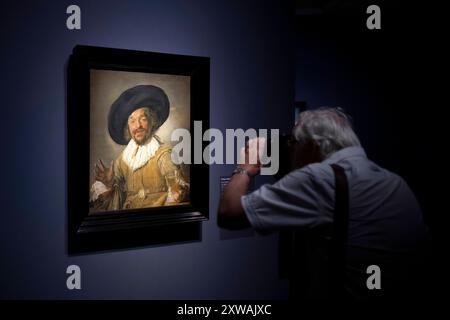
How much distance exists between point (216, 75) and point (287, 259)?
0.89 meters

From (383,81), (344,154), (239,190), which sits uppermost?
(383,81)

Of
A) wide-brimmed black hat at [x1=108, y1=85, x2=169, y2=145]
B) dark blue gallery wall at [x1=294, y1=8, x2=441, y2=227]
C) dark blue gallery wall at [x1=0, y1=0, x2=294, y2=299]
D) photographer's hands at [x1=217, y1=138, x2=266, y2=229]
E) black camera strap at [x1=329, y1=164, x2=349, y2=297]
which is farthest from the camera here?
dark blue gallery wall at [x1=294, y1=8, x2=441, y2=227]

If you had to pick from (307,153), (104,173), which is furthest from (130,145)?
(307,153)

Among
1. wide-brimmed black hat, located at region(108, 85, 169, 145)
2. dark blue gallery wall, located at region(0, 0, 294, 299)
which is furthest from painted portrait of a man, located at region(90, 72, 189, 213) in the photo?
dark blue gallery wall, located at region(0, 0, 294, 299)

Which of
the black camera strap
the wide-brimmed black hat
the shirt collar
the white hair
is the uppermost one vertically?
the wide-brimmed black hat

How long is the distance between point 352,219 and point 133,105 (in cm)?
98

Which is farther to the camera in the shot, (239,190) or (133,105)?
(133,105)

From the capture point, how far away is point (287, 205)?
1.22 meters

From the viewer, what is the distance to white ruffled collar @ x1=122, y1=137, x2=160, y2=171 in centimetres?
167

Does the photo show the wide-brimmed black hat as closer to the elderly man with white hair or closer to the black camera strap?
the elderly man with white hair

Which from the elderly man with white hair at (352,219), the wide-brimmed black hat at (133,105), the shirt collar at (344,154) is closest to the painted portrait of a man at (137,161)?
the wide-brimmed black hat at (133,105)

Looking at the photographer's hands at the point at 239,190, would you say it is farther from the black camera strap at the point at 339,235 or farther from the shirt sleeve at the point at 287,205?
the black camera strap at the point at 339,235

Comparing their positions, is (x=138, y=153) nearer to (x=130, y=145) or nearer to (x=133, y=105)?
(x=130, y=145)

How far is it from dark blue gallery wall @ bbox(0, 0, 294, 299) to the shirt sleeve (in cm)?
69
